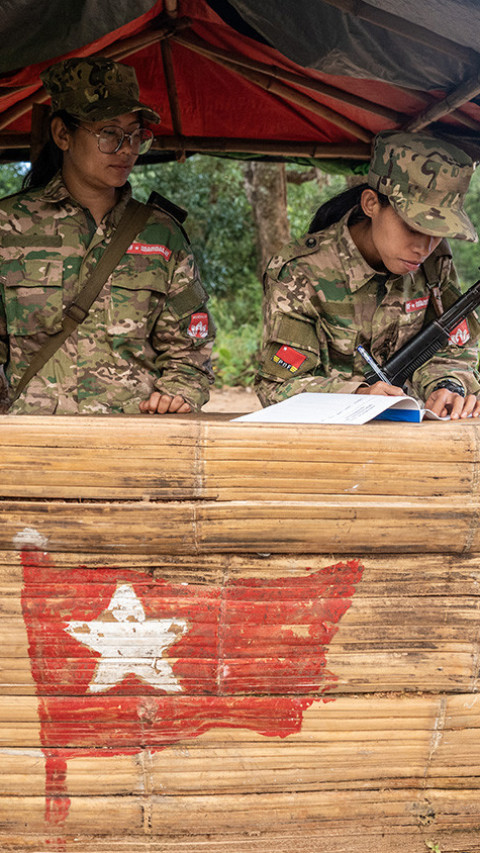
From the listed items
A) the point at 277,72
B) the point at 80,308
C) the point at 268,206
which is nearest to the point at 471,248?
the point at 268,206

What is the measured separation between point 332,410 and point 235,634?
1.49ft

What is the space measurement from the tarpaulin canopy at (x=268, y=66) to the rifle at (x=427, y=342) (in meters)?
0.54

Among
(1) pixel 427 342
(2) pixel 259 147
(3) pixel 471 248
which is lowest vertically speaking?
(1) pixel 427 342

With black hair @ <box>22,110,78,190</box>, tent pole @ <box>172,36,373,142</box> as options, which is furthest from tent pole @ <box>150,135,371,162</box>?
black hair @ <box>22,110,78,190</box>

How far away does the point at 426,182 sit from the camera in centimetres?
222

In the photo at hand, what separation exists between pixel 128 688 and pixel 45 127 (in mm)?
1968

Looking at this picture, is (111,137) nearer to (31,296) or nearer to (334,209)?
(31,296)

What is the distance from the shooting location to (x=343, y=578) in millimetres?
1333

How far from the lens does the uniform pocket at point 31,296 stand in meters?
2.38

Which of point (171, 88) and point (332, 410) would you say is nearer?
point (332, 410)

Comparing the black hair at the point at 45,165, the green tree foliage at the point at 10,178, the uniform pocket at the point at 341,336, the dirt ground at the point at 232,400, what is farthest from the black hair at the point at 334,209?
the green tree foliage at the point at 10,178

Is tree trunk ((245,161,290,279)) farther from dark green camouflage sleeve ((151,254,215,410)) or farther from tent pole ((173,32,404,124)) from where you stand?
dark green camouflage sleeve ((151,254,215,410))

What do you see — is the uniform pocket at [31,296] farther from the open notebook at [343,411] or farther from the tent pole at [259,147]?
the tent pole at [259,147]

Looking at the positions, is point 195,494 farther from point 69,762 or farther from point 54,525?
point 69,762
